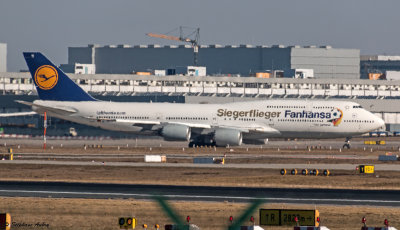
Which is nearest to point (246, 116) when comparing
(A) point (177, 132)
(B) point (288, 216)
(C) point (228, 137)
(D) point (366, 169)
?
(C) point (228, 137)

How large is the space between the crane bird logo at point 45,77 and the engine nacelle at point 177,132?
14.6 metres

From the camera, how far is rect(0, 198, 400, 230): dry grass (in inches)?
1416

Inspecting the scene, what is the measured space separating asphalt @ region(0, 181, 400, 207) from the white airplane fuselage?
4319 centimetres

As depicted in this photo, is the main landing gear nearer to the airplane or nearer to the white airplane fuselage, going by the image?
the airplane

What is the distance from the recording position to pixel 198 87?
16588cm

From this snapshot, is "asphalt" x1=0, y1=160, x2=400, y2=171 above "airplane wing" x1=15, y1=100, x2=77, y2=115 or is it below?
below

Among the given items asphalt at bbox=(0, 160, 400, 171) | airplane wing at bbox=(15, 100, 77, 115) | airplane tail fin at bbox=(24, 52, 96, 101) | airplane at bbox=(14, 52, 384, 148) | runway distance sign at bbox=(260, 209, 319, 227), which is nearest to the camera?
runway distance sign at bbox=(260, 209, 319, 227)

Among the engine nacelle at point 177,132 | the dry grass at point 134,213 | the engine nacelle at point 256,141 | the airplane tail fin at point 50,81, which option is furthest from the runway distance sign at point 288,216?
the airplane tail fin at point 50,81

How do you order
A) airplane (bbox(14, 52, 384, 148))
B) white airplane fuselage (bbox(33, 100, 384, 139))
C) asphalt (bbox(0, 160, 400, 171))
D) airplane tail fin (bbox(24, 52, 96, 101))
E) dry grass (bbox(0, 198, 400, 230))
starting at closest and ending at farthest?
dry grass (bbox(0, 198, 400, 230)) → asphalt (bbox(0, 160, 400, 171)) → airplane (bbox(14, 52, 384, 148)) → white airplane fuselage (bbox(33, 100, 384, 139)) → airplane tail fin (bbox(24, 52, 96, 101))

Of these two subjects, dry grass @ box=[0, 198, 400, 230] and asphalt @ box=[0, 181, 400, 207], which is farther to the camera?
asphalt @ box=[0, 181, 400, 207]

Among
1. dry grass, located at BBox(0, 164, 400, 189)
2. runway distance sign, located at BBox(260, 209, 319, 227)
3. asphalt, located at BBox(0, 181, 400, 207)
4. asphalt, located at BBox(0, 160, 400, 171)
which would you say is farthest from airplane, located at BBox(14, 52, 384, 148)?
runway distance sign, located at BBox(260, 209, 319, 227)

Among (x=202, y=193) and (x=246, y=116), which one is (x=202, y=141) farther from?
(x=202, y=193)

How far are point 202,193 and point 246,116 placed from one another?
48136 mm

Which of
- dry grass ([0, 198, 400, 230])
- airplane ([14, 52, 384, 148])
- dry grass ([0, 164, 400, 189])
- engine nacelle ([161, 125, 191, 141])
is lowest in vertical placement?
dry grass ([0, 198, 400, 230])
